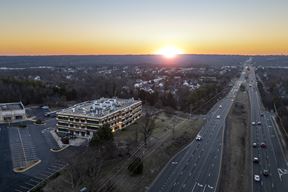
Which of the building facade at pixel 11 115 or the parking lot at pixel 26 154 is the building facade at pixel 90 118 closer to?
the parking lot at pixel 26 154

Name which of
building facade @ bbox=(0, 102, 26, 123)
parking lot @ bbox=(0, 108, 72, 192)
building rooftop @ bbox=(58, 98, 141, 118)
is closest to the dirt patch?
parking lot @ bbox=(0, 108, 72, 192)

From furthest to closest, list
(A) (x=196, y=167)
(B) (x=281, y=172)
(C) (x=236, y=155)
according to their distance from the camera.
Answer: (C) (x=236, y=155) < (A) (x=196, y=167) < (B) (x=281, y=172)

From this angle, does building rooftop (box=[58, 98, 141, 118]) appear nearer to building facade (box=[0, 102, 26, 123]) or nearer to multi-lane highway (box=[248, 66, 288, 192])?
building facade (box=[0, 102, 26, 123])

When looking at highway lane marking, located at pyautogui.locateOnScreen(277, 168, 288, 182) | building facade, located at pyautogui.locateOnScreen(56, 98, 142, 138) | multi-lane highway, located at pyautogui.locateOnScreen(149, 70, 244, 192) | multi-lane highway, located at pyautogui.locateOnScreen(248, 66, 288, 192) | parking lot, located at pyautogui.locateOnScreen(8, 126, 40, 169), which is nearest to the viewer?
multi-lane highway, located at pyautogui.locateOnScreen(149, 70, 244, 192)

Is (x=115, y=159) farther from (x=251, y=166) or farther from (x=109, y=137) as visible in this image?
(x=251, y=166)

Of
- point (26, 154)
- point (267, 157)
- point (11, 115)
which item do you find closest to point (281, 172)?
point (267, 157)

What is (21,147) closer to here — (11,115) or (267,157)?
(11,115)

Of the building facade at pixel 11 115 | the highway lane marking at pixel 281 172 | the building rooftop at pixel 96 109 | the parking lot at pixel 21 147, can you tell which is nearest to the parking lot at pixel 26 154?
the parking lot at pixel 21 147
